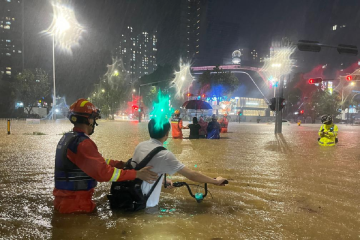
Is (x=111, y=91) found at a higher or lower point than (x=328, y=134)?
higher

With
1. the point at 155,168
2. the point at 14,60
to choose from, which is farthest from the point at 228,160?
the point at 14,60

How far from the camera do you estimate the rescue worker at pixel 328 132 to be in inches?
487

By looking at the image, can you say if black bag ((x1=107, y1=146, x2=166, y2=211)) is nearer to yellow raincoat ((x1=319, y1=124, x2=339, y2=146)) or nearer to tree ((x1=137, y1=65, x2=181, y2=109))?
yellow raincoat ((x1=319, y1=124, x2=339, y2=146))

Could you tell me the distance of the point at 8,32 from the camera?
12106 centimetres

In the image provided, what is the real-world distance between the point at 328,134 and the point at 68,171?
12.5 meters

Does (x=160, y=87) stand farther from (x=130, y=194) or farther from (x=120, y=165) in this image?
(x=130, y=194)

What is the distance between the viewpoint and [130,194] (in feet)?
12.1

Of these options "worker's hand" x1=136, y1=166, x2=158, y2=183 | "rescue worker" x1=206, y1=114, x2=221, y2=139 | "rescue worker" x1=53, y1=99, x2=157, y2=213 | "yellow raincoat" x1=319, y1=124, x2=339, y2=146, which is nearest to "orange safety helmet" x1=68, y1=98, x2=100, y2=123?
"rescue worker" x1=53, y1=99, x2=157, y2=213

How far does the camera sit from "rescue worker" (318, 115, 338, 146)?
12375mm

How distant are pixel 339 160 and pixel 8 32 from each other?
146m

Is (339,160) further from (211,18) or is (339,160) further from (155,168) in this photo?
(211,18)

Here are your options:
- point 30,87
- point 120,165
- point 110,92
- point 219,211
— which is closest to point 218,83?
point 110,92

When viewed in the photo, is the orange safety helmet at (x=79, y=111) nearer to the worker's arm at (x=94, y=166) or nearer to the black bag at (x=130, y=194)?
the worker's arm at (x=94, y=166)

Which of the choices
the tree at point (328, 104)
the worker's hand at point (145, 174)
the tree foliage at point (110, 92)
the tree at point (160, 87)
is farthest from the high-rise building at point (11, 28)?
the worker's hand at point (145, 174)
